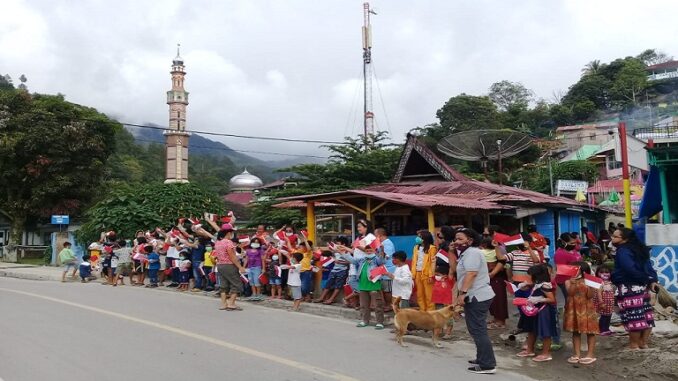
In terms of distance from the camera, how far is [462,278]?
638cm

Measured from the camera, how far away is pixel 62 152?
30.6 m

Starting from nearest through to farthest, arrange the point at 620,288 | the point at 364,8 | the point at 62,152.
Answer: the point at 620,288 → the point at 62,152 → the point at 364,8

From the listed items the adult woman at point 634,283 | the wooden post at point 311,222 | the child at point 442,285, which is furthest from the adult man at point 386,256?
the wooden post at point 311,222

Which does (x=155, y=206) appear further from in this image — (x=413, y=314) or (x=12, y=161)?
(x=413, y=314)

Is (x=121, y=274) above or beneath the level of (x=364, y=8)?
beneath

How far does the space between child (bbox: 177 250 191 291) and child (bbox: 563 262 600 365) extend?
9857mm

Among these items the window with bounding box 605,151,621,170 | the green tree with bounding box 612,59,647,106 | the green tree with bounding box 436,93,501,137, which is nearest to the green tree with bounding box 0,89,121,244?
the green tree with bounding box 436,93,501,137

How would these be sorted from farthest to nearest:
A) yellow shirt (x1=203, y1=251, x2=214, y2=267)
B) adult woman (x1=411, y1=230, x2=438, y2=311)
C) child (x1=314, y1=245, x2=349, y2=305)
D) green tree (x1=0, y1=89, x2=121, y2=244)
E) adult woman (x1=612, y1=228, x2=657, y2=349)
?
green tree (x1=0, y1=89, x2=121, y2=244) → yellow shirt (x1=203, y1=251, x2=214, y2=267) → child (x1=314, y1=245, x2=349, y2=305) → adult woman (x1=411, y1=230, x2=438, y2=311) → adult woman (x1=612, y1=228, x2=657, y2=349)

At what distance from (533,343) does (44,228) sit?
1409 inches

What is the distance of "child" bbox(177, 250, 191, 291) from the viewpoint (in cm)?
1397

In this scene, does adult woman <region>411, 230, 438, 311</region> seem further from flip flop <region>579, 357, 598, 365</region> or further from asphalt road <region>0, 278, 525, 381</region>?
flip flop <region>579, 357, 598, 365</region>

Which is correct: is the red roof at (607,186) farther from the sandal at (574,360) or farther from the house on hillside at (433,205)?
the sandal at (574,360)

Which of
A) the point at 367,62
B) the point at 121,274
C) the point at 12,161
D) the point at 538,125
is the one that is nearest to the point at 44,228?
the point at 12,161

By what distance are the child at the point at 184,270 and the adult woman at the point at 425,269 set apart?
7132mm
